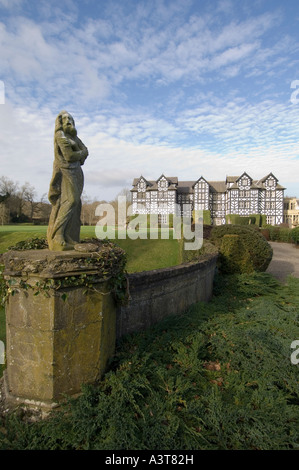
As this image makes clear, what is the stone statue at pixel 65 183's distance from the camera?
298cm

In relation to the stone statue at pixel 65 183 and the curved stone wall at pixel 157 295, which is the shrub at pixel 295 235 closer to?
the curved stone wall at pixel 157 295

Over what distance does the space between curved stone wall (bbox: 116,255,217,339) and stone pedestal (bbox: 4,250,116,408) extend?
994mm

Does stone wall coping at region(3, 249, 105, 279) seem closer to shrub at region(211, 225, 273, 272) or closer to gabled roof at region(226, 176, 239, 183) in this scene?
shrub at region(211, 225, 273, 272)

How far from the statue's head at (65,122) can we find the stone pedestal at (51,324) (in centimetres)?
145

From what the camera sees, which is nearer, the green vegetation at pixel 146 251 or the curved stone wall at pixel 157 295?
the curved stone wall at pixel 157 295

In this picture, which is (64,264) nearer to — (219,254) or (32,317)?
(32,317)

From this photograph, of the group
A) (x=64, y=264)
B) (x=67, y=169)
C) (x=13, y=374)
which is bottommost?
(x=13, y=374)

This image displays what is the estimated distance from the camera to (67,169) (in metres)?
3.05

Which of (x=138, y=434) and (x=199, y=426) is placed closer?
(x=138, y=434)

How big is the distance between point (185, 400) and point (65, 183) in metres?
2.74

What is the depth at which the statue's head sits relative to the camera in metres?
2.97

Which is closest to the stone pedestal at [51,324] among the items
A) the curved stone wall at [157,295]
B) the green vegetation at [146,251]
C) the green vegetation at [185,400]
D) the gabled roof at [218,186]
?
the green vegetation at [185,400]
